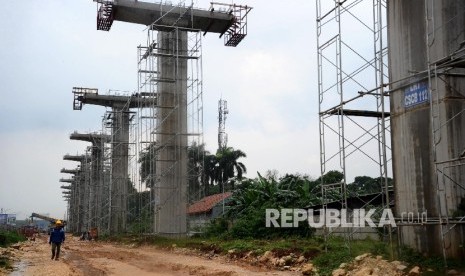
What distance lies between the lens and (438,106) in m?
13.2

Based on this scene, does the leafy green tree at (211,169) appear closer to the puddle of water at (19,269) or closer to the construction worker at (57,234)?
the construction worker at (57,234)

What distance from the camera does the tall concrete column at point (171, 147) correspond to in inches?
1199

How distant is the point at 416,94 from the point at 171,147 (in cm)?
1899

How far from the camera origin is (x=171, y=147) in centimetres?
3083

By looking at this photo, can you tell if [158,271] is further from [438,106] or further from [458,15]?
[458,15]

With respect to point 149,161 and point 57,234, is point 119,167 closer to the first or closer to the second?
point 149,161

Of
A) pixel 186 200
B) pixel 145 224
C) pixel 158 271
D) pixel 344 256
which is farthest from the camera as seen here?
pixel 145 224

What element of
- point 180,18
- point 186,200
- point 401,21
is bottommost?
point 186,200

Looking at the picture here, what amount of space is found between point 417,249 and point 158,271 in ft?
25.5

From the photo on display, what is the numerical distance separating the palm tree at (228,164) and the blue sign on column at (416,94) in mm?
54281

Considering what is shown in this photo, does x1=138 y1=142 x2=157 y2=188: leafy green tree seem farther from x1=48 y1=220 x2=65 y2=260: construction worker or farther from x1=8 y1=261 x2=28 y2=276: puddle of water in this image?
x1=8 y1=261 x2=28 y2=276: puddle of water

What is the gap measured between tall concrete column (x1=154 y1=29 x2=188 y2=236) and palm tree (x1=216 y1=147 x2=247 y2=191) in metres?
36.9


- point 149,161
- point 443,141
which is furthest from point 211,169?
point 443,141

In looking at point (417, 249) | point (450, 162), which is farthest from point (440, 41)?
point (417, 249)
